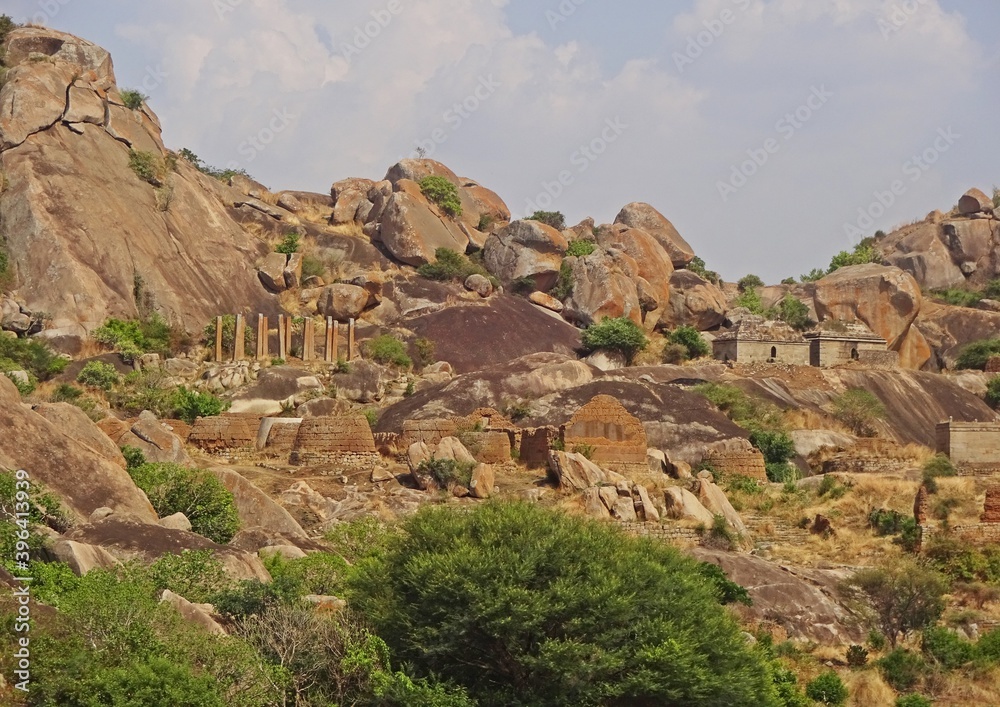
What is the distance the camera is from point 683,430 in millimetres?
38531

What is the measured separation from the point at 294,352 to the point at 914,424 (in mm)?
23175

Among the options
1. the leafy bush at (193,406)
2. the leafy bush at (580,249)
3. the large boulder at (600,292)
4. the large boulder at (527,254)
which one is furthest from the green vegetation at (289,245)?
the leafy bush at (193,406)

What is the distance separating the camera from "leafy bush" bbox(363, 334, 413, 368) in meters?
53.0

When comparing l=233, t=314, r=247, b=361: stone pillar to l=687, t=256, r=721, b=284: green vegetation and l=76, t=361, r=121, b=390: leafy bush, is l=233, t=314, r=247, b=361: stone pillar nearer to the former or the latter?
l=76, t=361, r=121, b=390: leafy bush

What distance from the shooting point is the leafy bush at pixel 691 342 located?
2408 inches

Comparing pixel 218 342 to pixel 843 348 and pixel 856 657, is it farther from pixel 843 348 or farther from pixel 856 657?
pixel 856 657

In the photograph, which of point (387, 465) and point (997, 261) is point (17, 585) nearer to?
point (387, 465)

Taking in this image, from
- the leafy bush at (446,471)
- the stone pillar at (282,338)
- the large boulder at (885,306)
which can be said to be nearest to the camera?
the leafy bush at (446,471)

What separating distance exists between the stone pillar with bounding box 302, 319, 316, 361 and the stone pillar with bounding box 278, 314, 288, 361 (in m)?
0.72

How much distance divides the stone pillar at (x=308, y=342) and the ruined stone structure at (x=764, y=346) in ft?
53.9

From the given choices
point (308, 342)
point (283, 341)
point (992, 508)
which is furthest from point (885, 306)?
point (992, 508)

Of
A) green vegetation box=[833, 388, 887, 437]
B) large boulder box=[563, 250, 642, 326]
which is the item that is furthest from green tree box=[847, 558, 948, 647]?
large boulder box=[563, 250, 642, 326]

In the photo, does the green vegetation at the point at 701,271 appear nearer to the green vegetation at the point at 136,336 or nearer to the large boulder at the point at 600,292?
the large boulder at the point at 600,292

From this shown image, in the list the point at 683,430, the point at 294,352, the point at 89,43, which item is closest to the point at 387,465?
the point at 683,430
